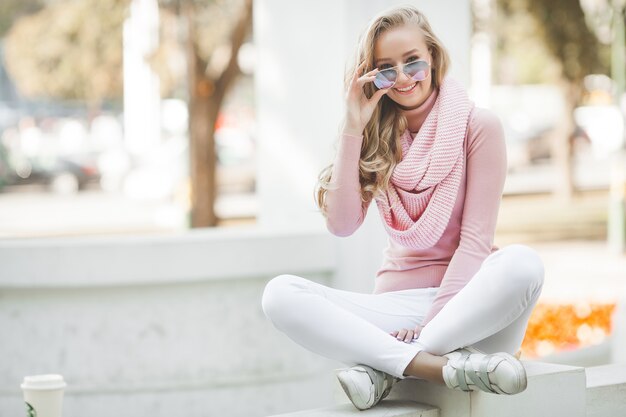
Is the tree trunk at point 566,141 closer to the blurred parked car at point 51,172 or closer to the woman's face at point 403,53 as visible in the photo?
the blurred parked car at point 51,172

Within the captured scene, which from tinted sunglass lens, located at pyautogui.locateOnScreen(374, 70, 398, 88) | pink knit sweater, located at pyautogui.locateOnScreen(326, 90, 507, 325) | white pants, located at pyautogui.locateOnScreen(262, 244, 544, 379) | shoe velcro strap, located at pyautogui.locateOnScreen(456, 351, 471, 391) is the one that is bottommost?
shoe velcro strap, located at pyautogui.locateOnScreen(456, 351, 471, 391)

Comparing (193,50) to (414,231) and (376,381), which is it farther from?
(376,381)

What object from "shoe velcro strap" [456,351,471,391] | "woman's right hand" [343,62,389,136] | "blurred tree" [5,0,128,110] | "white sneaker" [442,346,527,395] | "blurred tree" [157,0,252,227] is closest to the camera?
"white sneaker" [442,346,527,395]

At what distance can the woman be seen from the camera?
314 cm

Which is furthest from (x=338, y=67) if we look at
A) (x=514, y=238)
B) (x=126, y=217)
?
(x=126, y=217)

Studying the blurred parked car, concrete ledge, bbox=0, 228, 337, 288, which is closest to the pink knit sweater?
concrete ledge, bbox=0, 228, 337, 288

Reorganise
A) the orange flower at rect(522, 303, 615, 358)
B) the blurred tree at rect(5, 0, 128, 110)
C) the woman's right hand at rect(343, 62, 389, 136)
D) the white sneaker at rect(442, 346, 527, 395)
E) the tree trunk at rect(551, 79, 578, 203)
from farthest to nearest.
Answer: the tree trunk at rect(551, 79, 578, 203)
the blurred tree at rect(5, 0, 128, 110)
the orange flower at rect(522, 303, 615, 358)
the woman's right hand at rect(343, 62, 389, 136)
the white sneaker at rect(442, 346, 527, 395)

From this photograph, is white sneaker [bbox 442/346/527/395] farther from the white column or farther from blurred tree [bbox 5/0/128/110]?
the white column

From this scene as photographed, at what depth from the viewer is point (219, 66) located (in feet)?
42.9

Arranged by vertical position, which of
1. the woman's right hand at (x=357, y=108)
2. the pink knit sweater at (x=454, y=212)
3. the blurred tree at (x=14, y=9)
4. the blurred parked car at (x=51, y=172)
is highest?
the blurred tree at (x=14, y=9)

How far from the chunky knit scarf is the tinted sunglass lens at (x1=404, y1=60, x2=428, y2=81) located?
0.41 ft

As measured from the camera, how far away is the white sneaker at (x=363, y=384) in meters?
Answer: 3.14

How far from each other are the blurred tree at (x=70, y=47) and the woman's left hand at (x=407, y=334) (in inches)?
427

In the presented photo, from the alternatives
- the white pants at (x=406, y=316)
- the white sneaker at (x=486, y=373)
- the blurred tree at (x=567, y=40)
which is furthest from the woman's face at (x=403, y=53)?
the blurred tree at (x=567, y=40)
